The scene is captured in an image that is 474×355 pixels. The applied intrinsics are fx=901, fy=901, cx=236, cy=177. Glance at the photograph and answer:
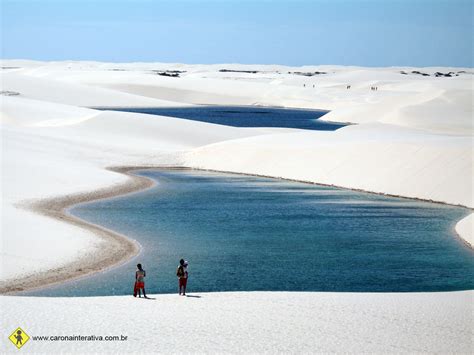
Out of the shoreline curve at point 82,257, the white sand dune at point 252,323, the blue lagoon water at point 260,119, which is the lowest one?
the white sand dune at point 252,323

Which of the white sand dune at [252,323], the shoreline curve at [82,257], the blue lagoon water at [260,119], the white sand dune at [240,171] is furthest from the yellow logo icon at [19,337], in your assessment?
the blue lagoon water at [260,119]

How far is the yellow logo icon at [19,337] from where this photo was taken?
13.1 m

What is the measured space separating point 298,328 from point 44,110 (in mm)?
54525

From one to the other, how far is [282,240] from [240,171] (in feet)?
62.2

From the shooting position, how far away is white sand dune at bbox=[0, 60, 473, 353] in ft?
46.1

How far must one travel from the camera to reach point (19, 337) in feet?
43.9

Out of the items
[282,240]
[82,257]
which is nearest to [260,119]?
[282,240]

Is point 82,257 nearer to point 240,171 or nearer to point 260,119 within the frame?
point 240,171

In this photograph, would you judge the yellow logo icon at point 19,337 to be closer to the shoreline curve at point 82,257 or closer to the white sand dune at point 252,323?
the white sand dune at point 252,323

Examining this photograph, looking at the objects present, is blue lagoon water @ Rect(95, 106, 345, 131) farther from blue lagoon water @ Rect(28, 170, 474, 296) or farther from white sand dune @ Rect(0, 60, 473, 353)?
blue lagoon water @ Rect(28, 170, 474, 296)

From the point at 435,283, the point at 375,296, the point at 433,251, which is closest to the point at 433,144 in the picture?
the point at 433,251

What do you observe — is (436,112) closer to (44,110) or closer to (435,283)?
(44,110)

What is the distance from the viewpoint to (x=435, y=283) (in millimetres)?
19672

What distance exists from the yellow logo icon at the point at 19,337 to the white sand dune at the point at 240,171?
0.71 ft
